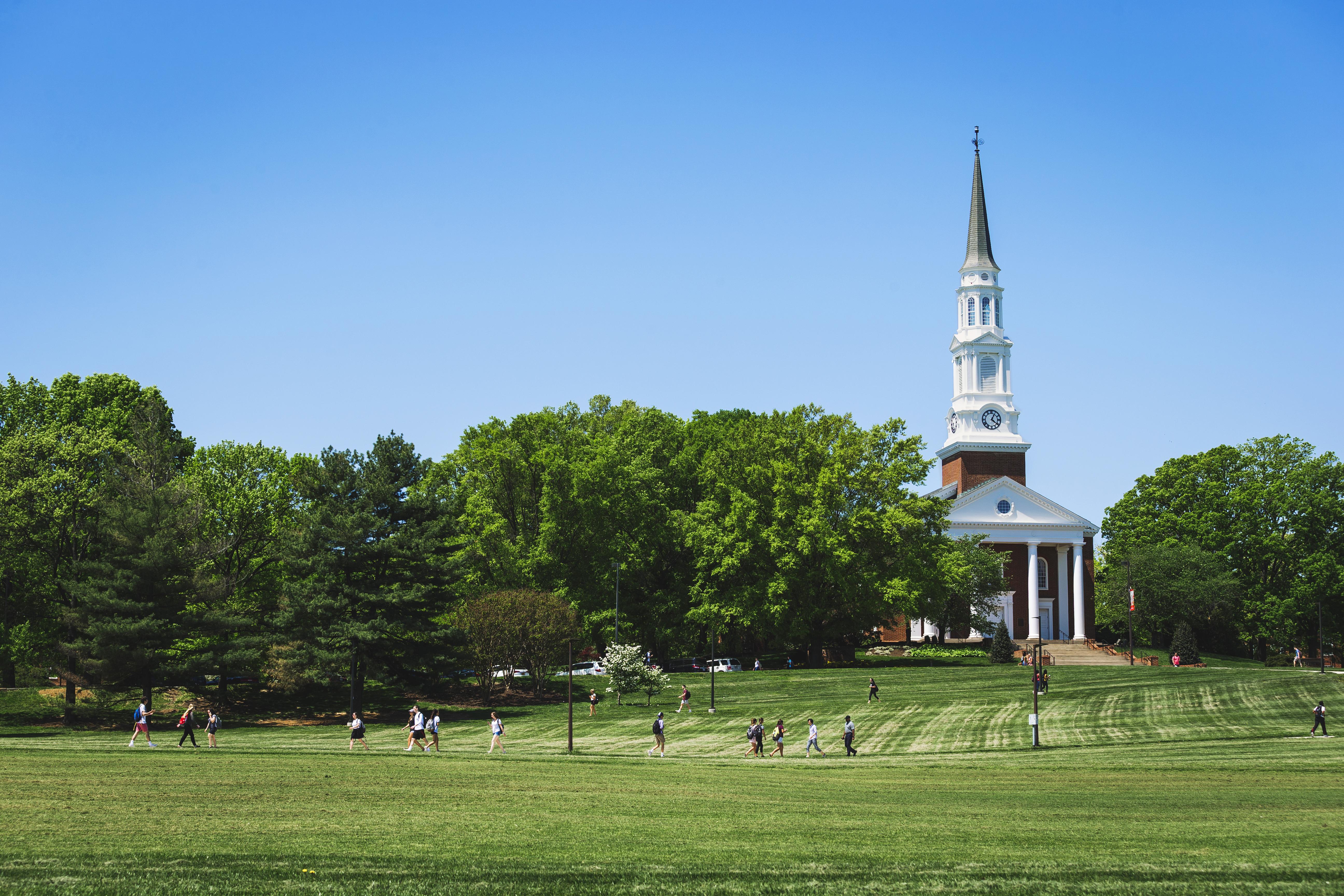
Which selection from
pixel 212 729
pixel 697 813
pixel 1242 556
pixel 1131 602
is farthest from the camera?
pixel 1242 556

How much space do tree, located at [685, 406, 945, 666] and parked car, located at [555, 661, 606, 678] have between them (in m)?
7.00

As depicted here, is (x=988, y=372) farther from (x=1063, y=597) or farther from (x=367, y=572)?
(x=367, y=572)

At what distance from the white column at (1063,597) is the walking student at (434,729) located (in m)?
57.0

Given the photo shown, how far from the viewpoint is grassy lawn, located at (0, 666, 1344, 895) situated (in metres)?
12.3

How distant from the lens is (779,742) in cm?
3544

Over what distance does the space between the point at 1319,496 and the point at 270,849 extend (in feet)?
247

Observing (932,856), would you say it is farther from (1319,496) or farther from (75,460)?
(1319,496)

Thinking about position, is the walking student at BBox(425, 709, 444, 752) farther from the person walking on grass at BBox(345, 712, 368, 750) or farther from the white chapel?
the white chapel

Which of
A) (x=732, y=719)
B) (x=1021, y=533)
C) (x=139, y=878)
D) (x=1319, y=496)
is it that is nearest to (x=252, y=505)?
(x=732, y=719)

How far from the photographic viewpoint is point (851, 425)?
2547 inches

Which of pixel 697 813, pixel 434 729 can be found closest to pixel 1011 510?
pixel 434 729

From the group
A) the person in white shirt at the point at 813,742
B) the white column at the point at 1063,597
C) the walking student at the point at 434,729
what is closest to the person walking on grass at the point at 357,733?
the walking student at the point at 434,729

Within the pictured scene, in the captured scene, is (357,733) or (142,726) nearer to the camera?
(142,726)

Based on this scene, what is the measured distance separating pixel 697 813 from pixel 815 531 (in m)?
41.4
